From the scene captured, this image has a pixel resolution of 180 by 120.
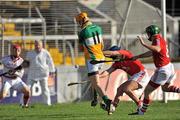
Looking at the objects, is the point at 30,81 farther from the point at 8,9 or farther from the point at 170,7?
the point at 170,7

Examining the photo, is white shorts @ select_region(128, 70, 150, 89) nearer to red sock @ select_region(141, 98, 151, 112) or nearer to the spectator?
red sock @ select_region(141, 98, 151, 112)

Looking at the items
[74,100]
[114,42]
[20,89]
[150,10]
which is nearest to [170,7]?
[150,10]

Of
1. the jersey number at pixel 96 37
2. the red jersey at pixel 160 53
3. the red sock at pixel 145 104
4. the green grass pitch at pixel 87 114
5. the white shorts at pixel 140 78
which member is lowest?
the green grass pitch at pixel 87 114

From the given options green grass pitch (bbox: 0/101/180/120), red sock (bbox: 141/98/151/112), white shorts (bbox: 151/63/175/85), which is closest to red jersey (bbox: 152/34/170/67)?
white shorts (bbox: 151/63/175/85)

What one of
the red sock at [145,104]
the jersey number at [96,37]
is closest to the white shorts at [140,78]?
the red sock at [145,104]

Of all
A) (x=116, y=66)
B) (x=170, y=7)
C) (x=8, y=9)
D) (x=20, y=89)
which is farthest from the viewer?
(x=170, y=7)

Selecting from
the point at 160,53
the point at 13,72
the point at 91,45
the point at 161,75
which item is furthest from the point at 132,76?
the point at 13,72

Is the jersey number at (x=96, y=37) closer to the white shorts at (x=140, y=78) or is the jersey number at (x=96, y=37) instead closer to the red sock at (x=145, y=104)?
the white shorts at (x=140, y=78)

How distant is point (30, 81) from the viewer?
2191 centimetres

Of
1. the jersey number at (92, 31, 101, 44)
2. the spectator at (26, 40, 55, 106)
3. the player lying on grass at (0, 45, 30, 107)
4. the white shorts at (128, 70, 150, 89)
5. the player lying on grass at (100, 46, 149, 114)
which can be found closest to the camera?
the jersey number at (92, 31, 101, 44)

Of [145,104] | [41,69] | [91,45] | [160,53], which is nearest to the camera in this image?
[160,53]

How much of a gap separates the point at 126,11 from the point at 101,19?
267cm

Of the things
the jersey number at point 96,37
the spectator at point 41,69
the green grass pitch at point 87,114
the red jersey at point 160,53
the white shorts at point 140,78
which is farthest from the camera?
the spectator at point 41,69

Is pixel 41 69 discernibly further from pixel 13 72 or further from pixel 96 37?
pixel 96 37
